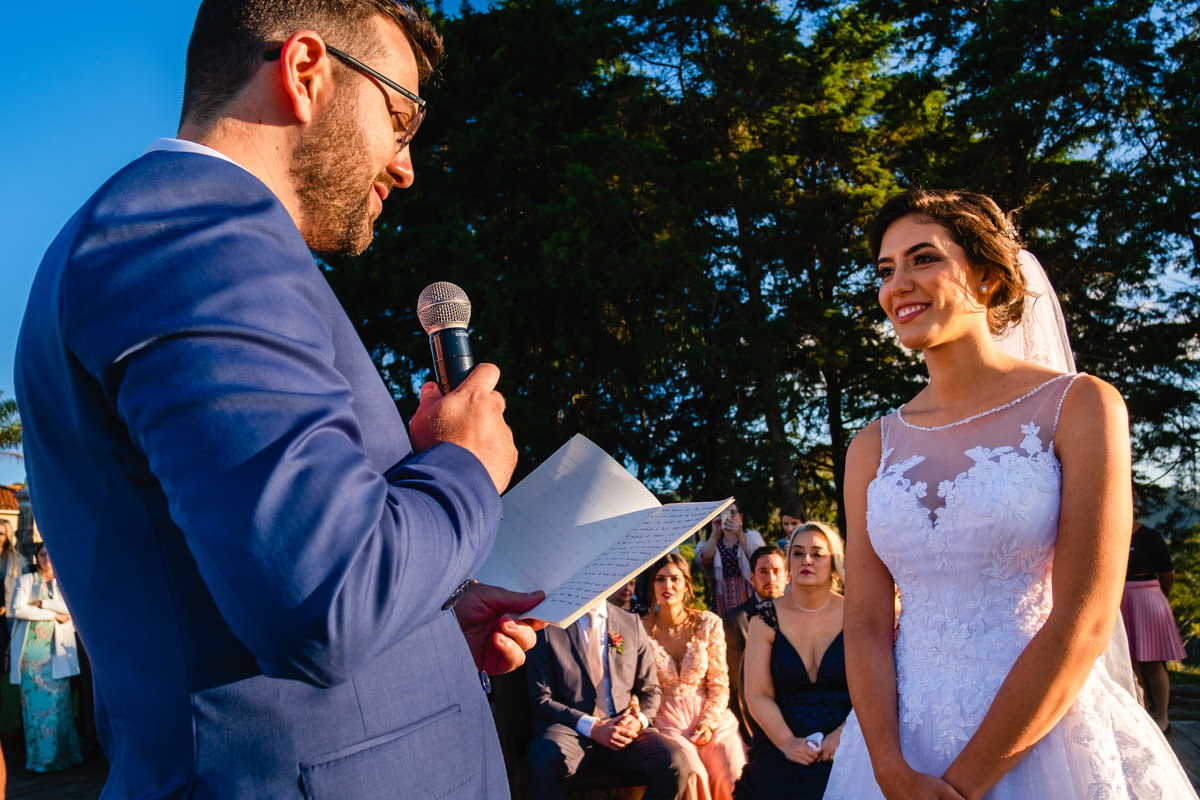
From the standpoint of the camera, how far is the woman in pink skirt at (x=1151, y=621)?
8195 mm

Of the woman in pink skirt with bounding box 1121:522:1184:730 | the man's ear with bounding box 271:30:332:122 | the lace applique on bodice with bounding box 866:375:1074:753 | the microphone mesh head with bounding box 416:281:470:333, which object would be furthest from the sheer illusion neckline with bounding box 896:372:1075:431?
the woman in pink skirt with bounding box 1121:522:1184:730

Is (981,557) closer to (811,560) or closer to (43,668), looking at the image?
(811,560)

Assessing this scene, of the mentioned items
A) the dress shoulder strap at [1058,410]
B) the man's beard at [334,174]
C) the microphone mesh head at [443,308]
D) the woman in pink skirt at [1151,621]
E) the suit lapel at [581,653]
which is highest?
the man's beard at [334,174]

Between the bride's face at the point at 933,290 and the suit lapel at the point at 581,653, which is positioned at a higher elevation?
the bride's face at the point at 933,290

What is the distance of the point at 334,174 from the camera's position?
1.21 metres

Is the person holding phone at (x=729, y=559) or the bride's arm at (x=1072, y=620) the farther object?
the person holding phone at (x=729, y=559)

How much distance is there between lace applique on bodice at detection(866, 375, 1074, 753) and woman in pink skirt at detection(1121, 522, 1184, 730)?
7.19 metres

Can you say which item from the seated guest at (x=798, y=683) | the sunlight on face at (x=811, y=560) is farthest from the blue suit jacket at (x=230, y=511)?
the sunlight on face at (x=811, y=560)

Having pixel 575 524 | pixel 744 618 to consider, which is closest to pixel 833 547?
pixel 744 618

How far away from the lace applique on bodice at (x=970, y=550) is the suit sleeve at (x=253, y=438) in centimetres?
162

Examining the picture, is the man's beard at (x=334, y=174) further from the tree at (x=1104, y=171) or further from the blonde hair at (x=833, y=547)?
the tree at (x=1104, y=171)

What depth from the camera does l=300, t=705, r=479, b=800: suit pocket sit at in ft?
3.05

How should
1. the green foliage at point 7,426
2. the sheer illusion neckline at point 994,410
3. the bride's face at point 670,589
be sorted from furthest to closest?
the green foliage at point 7,426
the bride's face at point 670,589
the sheer illusion neckline at point 994,410

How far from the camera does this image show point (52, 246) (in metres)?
0.99
